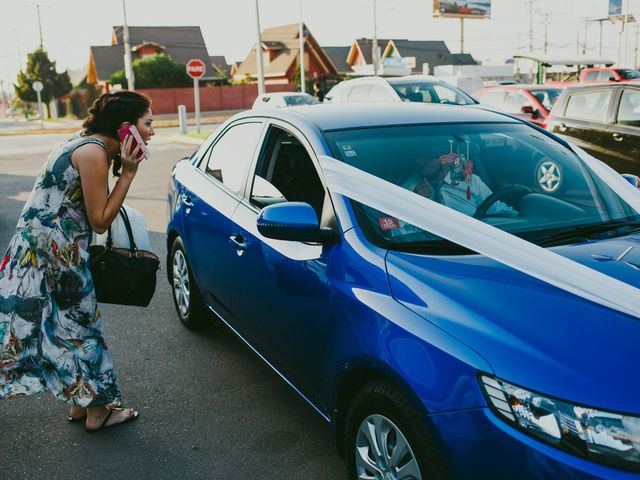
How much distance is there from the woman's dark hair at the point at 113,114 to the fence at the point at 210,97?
45620 millimetres

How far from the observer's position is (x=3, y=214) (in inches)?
411

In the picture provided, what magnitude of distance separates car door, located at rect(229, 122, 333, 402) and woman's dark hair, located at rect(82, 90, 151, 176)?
0.74 meters

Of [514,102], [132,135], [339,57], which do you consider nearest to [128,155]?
[132,135]

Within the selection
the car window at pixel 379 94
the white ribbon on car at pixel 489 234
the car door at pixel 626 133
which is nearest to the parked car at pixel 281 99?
the car window at pixel 379 94

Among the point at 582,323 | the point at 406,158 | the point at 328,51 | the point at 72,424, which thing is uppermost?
the point at 328,51

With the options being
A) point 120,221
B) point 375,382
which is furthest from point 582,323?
point 120,221

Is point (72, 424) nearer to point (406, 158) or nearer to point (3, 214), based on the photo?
point (406, 158)

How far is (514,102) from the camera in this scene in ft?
49.4

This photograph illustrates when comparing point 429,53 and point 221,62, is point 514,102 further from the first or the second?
point 221,62

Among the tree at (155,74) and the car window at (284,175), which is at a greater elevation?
the tree at (155,74)

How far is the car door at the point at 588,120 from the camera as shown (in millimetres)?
9031

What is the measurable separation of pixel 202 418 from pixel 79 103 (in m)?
60.9

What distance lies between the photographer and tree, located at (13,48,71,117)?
6138 centimetres

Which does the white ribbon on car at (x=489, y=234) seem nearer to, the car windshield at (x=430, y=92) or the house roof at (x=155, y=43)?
the car windshield at (x=430, y=92)
